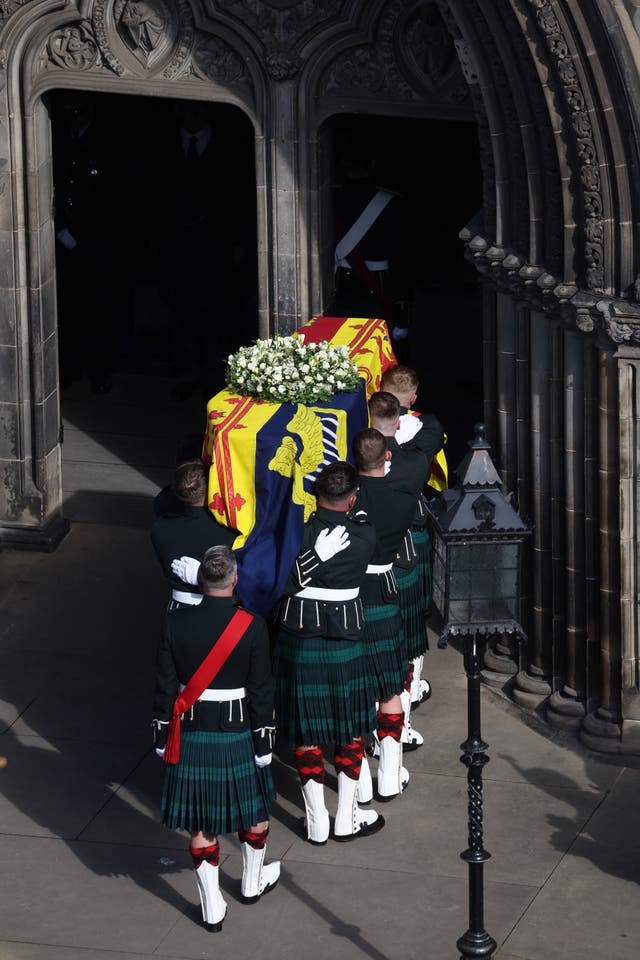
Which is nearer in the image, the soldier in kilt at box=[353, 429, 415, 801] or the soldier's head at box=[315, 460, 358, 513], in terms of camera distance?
the soldier's head at box=[315, 460, 358, 513]

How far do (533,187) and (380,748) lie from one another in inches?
127

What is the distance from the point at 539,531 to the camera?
12375mm

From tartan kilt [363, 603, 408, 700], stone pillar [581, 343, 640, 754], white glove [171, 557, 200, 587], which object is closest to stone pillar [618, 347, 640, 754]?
stone pillar [581, 343, 640, 754]

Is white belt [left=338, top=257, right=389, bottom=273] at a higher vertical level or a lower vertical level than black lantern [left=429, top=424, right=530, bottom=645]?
higher

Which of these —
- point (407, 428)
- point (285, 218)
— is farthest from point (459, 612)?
point (285, 218)

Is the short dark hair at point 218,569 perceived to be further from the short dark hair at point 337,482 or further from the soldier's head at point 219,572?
the short dark hair at point 337,482

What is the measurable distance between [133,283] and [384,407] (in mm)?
7538

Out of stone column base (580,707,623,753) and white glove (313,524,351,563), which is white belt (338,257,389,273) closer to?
stone column base (580,707,623,753)

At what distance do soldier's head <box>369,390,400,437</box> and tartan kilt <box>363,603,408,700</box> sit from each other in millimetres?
1004

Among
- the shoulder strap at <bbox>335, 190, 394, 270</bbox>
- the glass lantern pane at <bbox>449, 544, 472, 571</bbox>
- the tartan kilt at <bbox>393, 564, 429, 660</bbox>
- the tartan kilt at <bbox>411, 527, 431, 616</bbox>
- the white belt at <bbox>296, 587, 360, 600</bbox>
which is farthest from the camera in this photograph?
the shoulder strap at <bbox>335, 190, 394, 270</bbox>

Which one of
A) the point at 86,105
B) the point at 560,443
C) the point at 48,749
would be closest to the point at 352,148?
the point at 86,105

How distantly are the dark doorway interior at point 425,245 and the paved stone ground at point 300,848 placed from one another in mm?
3098

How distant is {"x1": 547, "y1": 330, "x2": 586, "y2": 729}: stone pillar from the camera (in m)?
A: 11.9

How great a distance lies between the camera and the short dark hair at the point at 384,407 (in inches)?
457
